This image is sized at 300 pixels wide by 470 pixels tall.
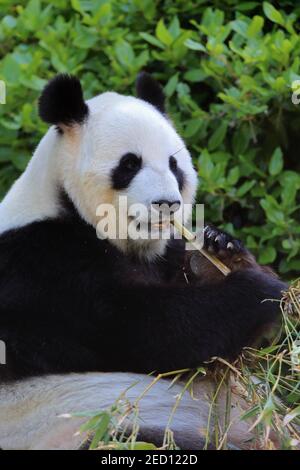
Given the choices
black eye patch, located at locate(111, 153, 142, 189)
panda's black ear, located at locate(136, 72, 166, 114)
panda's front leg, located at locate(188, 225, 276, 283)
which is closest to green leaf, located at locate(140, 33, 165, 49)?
panda's black ear, located at locate(136, 72, 166, 114)

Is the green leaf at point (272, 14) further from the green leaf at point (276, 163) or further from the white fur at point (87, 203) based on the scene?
the white fur at point (87, 203)

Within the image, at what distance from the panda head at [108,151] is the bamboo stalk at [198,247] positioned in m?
0.14

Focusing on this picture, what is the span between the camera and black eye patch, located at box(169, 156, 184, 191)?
13.3 feet

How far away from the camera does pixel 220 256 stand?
4.39 metres

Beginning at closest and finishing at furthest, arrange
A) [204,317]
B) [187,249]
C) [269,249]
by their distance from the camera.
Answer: [204,317], [187,249], [269,249]

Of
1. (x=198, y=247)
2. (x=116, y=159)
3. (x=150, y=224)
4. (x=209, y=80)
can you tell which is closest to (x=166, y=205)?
(x=150, y=224)

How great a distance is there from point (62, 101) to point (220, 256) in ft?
3.33

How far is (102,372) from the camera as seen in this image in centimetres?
398

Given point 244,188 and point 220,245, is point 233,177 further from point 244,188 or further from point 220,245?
point 220,245

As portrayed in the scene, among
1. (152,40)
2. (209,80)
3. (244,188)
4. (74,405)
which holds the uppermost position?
(152,40)

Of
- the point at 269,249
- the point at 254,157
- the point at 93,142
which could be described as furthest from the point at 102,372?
the point at 254,157

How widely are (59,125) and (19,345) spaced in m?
0.94

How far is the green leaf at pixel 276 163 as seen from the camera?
18.5ft

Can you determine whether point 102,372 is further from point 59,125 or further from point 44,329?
point 59,125
